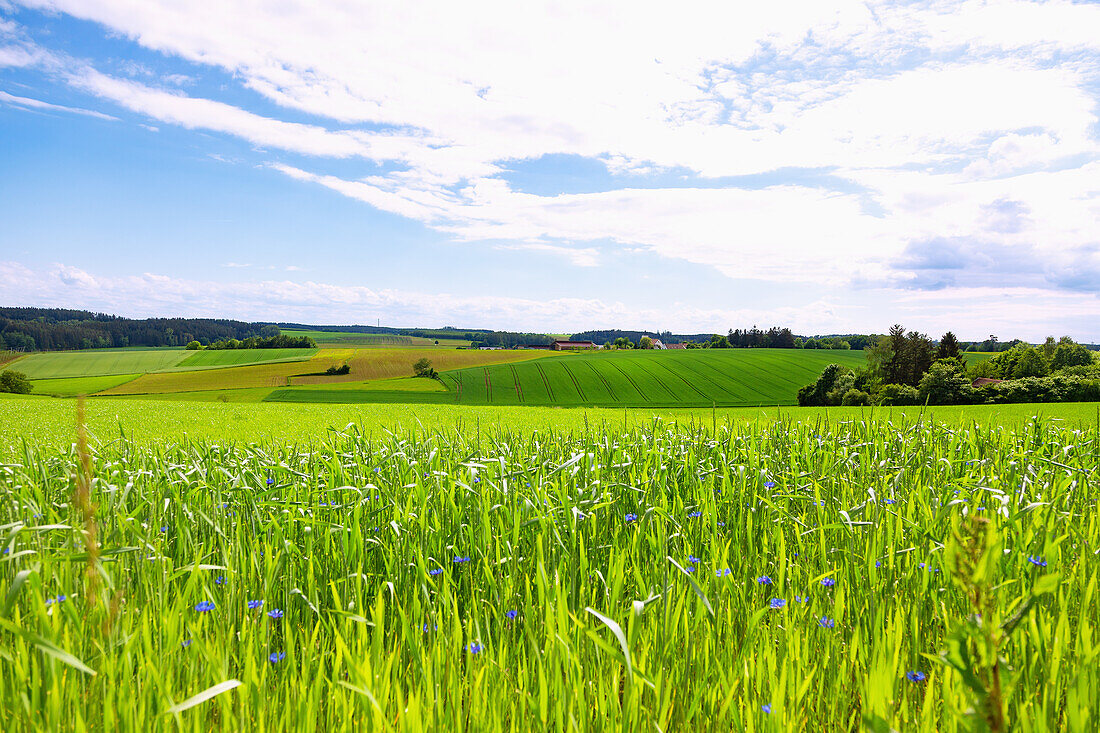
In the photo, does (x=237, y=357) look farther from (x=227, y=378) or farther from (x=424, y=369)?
(x=424, y=369)

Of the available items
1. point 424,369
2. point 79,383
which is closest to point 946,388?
point 424,369

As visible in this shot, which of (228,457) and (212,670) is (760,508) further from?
(228,457)

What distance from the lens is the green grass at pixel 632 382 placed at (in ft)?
237

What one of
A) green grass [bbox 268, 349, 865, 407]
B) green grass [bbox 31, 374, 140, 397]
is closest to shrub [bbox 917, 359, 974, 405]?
green grass [bbox 268, 349, 865, 407]

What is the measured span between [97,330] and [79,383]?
5785cm

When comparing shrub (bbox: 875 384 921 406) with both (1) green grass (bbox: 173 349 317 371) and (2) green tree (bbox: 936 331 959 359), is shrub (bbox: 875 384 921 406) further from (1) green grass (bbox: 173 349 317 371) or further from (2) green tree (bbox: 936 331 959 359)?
(1) green grass (bbox: 173 349 317 371)

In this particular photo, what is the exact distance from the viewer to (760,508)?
4.59m

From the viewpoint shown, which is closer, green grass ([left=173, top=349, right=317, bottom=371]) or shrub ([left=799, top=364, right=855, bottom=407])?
shrub ([left=799, top=364, right=855, bottom=407])

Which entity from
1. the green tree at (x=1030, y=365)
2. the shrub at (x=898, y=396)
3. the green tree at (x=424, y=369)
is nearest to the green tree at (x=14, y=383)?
the green tree at (x=424, y=369)

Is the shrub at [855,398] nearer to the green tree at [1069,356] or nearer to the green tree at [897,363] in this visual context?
the green tree at [897,363]

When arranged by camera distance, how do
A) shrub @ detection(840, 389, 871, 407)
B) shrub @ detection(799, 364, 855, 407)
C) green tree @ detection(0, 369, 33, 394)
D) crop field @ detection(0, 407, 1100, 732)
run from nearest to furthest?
crop field @ detection(0, 407, 1100, 732)
shrub @ detection(840, 389, 871, 407)
green tree @ detection(0, 369, 33, 394)
shrub @ detection(799, 364, 855, 407)

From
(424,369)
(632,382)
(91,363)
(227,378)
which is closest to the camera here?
(227,378)

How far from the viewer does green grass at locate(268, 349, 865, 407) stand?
237 ft

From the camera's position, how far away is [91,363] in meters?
90.8
